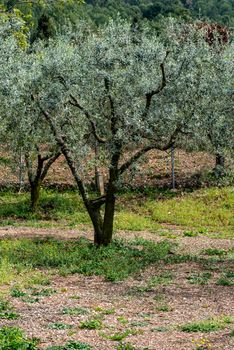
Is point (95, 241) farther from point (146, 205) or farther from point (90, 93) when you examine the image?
point (146, 205)

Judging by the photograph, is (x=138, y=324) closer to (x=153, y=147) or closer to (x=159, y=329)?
(x=159, y=329)

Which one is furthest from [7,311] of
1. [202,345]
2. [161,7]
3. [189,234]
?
[161,7]

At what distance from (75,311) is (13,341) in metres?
2.75

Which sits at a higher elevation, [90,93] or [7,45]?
[7,45]

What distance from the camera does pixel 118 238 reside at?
16.9 m

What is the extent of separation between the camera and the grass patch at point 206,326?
26.9 ft

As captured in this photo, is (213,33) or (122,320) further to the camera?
(213,33)

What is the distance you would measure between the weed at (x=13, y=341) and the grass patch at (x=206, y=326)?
2338mm

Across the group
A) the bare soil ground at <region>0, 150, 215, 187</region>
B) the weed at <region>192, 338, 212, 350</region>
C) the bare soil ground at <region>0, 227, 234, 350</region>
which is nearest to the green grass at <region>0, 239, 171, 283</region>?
the bare soil ground at <region>0, 227, 234, 350</region>

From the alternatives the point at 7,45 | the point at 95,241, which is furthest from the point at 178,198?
the point at 7,45

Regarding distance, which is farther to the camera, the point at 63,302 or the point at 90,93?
the point at 90,93

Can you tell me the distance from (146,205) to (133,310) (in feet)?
39.8

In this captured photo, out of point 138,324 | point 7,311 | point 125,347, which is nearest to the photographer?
point 125,347

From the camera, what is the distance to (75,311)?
30.5 feet
